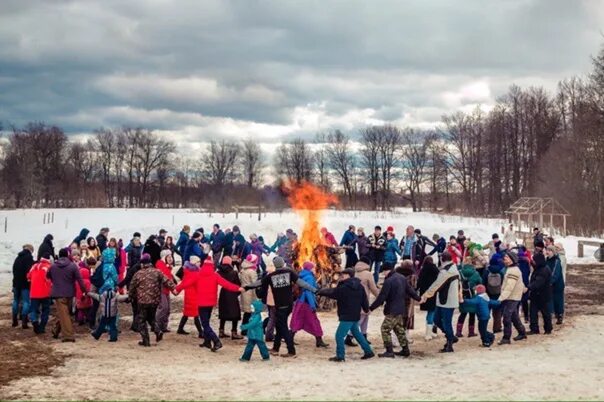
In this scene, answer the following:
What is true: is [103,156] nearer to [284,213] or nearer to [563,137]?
[284,213]

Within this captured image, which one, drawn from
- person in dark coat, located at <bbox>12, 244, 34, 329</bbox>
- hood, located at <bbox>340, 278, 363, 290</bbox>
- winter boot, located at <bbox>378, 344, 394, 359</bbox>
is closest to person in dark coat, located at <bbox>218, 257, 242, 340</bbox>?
hood, located at <bbox>340, 278, 363, 290</bbox>

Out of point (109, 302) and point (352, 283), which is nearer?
point (352, 283)

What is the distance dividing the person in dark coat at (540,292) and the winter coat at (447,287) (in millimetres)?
1895

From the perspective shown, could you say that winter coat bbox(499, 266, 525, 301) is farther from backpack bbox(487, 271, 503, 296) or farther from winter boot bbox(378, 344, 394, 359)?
winter boot bbox(378, 344, 394, 359)

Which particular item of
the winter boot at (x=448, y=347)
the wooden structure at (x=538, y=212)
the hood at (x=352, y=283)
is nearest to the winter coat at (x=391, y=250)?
the winter boot at (x=448, y=347)

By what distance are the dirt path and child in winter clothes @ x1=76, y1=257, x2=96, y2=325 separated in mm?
1126

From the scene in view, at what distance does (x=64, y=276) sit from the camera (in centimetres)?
1241

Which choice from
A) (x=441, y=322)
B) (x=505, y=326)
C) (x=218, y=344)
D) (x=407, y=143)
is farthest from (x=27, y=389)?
(x=407, y=143)

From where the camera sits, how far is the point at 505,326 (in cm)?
1198

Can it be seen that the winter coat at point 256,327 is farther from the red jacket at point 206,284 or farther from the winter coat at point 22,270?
the winter coat at point 22,270

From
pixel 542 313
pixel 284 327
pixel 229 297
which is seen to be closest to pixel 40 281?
pixel 229 297

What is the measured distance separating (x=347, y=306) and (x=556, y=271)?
5565 mm

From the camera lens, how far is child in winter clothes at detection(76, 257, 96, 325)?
13.5 m

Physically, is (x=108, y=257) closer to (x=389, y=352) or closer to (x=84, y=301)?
(x=84, y=301)
